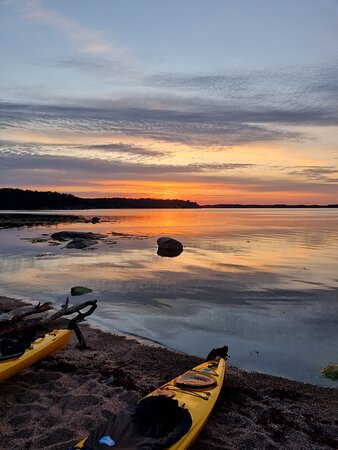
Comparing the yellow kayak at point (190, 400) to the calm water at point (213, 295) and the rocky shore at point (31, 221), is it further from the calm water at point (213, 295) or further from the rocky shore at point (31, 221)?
the rocky shore at point (31, 221)

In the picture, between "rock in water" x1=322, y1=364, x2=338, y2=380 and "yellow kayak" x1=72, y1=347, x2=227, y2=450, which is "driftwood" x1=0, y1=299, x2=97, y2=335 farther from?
"rock in water" x1=322, y1=364, x2=338, y2=380

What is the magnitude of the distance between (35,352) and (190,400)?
3.84 m

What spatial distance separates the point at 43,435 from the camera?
6379mm

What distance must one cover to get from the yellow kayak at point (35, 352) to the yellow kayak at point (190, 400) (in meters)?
3.07

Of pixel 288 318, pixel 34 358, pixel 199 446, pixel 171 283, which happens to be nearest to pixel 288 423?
pixel 199 446

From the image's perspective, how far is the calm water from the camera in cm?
1177

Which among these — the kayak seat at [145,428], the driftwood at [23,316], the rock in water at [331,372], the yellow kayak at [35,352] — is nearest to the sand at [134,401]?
the yellow kayak at [35,352]

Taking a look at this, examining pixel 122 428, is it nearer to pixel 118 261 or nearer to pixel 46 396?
pixel 46 396

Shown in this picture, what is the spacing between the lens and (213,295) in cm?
1839

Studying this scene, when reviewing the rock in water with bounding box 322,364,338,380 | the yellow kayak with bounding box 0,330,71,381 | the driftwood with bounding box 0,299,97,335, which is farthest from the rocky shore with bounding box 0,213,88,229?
the rock in water with bounding box 322,364,338,380

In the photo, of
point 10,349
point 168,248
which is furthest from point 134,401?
point 168,248

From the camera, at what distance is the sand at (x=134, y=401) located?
21.3 ft

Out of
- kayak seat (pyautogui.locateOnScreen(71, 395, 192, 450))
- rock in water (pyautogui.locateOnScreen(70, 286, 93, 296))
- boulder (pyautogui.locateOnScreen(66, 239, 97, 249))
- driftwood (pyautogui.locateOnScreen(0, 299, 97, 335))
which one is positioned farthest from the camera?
boulder (pyautogui.locateOnScreen(66, 239, 97, 249))

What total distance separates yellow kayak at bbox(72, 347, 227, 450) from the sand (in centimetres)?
37
